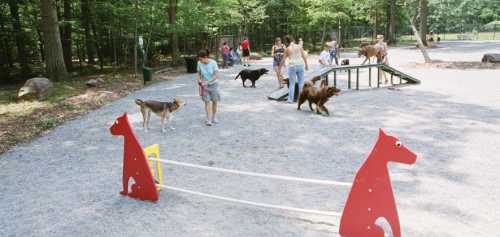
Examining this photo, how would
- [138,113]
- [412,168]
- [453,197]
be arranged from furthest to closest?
1. [138,113]
2. [412,168]
3. [453,197]

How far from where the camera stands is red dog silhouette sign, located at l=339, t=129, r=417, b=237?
3643 millimetres

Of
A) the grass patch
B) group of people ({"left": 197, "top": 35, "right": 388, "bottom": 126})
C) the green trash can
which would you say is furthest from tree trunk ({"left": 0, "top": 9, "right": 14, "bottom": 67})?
group of people ({"left": 197, "top": 35, "right": 388, "bottom": 126})

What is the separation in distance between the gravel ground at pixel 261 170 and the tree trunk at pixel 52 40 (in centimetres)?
583

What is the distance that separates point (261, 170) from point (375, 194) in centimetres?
245

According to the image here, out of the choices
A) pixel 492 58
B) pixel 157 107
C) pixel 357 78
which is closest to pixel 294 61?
pixel 357 78

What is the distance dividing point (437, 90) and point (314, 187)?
9.04 meters

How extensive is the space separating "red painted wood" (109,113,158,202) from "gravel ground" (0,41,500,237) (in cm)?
12

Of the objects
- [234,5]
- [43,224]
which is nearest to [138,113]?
[43,224]

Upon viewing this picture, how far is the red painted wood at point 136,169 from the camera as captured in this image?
4879 millimetres

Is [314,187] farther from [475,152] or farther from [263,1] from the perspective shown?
[263,1]

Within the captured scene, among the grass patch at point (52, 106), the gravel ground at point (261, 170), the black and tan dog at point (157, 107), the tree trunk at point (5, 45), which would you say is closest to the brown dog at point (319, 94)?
the gravel ground at point (261, 170)

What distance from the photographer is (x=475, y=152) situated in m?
6.46

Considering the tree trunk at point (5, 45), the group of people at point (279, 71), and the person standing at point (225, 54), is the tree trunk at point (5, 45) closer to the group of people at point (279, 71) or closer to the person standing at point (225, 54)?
the person standing at point (225, 54)

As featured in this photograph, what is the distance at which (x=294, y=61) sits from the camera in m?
10.4
